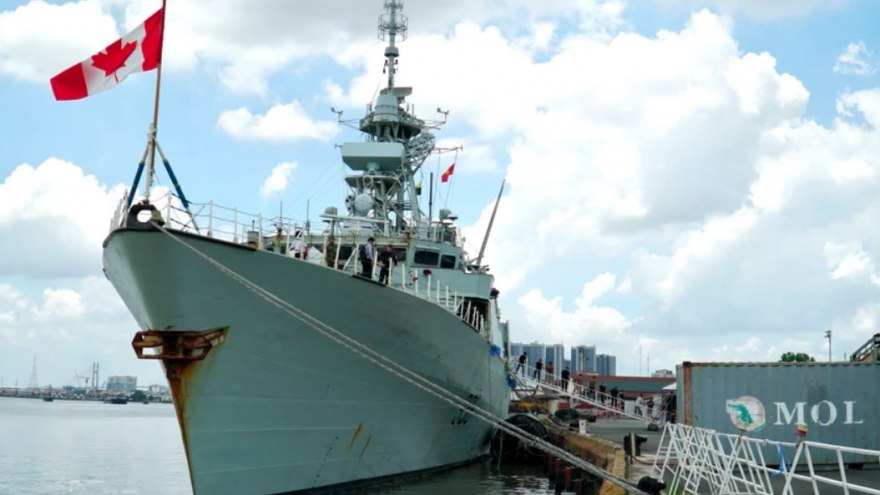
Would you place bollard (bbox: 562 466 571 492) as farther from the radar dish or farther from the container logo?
the radar dish

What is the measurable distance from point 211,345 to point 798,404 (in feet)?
35.2

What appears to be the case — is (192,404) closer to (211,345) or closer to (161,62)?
(211,345)

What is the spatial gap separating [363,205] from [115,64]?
1165cm

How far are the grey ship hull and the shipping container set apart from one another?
18.3 feet

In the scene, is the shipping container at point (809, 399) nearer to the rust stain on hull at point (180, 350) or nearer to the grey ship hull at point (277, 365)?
the grey ship hull at point (277, 365)

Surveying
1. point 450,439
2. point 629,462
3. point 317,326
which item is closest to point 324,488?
point 317,326

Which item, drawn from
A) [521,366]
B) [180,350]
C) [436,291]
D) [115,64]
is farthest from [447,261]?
[115,64]

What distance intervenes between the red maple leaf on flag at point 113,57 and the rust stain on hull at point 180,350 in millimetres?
3787

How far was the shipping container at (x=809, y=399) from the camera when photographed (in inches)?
603

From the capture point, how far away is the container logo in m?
14.4

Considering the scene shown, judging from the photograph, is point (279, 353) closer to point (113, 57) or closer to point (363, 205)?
point (113, 57)

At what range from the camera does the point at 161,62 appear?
37.2ft

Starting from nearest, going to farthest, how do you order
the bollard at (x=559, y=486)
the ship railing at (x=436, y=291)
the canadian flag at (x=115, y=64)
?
the canadian flag at (x=115, y=64), the ship railing at (x=436, y=291), the bollard at (x=559, y=486)

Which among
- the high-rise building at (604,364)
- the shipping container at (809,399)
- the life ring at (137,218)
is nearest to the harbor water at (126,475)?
the shipping container at (809,399)
